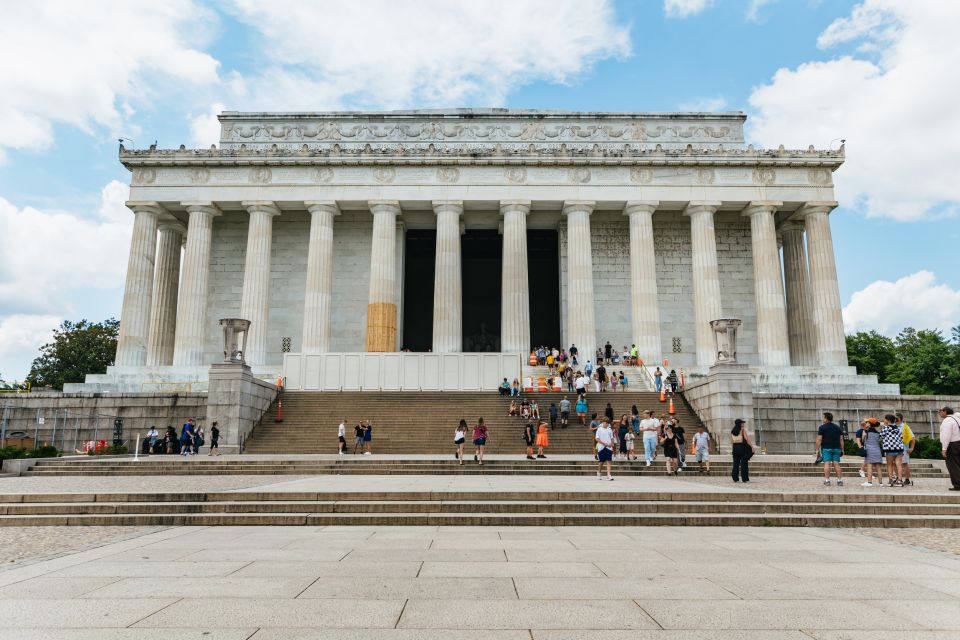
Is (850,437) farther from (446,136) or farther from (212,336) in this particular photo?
(212,336)

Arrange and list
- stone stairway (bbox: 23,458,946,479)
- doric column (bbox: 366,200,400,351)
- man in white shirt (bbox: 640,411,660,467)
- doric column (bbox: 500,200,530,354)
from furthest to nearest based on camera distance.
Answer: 1. doric column (bbox: 366,200,400,351)
2. doric column (bbox: 500,200,530,354)
3. man in white shirt (bbox: 640,411,660,467)
4. stone stairway (bbox: 23,458,946,479)

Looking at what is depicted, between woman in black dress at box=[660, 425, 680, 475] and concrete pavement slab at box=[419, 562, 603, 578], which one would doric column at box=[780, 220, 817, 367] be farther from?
concrete pavement slab at box=[419, 562, 603, 578]

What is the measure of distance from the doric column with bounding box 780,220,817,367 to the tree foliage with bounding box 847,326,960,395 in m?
20.8

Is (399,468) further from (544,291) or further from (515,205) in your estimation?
(544,291)

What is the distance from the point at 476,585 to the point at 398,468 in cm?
1327

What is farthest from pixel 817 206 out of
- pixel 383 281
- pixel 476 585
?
pixel 476 585

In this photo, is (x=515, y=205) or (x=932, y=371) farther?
(x=932, y=371)

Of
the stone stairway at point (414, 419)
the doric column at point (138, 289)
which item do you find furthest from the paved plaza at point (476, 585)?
the doric column at point (138, 289)

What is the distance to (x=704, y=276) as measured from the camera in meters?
40.5

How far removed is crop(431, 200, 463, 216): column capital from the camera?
1622 inches

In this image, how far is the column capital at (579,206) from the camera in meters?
41.1

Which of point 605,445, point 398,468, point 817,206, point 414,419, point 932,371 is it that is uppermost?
point 817,206

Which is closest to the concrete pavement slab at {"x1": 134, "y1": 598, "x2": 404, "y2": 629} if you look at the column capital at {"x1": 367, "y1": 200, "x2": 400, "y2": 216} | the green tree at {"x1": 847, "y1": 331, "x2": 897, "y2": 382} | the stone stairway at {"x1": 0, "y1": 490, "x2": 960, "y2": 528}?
the stone stairway at {"x1": 0, "y1": 490, "x2": 960, "y2": 528}

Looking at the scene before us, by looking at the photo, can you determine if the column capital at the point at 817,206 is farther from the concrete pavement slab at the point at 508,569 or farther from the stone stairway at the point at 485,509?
the concrete pavement slab at the point at 508,569
